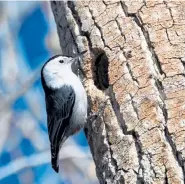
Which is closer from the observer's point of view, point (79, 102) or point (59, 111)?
point (79, 102)

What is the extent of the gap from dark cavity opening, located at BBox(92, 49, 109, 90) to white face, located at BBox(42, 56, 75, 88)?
2.09 feet

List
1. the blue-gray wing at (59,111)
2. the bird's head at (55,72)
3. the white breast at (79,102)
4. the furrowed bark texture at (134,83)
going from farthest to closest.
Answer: the bird's head at (55,72)
the blue-gray wing at (59,111)
the white breast at (79,102)
the furrowed bark texture at (134,83)

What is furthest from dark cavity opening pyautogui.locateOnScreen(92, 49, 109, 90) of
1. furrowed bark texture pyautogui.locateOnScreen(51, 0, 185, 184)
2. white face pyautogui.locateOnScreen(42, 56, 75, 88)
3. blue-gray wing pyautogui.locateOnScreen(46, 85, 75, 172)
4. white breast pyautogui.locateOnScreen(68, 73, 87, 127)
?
white face pyautogui.locateOnScreen(42, 56, 75, 88)

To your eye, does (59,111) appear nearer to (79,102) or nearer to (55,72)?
(79,102)

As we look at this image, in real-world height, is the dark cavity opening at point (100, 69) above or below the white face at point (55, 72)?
above

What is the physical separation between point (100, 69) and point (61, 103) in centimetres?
68

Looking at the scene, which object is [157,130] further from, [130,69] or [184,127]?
[130,69]

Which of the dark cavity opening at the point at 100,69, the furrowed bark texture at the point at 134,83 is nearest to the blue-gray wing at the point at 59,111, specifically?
the furrowed bark texture at the point at 134,83

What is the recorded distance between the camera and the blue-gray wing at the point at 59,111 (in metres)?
3.86

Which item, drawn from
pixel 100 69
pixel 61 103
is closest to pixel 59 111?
pixel 61 103

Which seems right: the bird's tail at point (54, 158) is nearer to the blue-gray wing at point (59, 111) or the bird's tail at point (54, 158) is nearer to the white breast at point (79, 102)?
the blue-gray wing at point (59, 111)

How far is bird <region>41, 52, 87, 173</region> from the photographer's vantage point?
3736 millimetres

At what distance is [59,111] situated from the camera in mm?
3947

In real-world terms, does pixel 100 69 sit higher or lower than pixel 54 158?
higher
